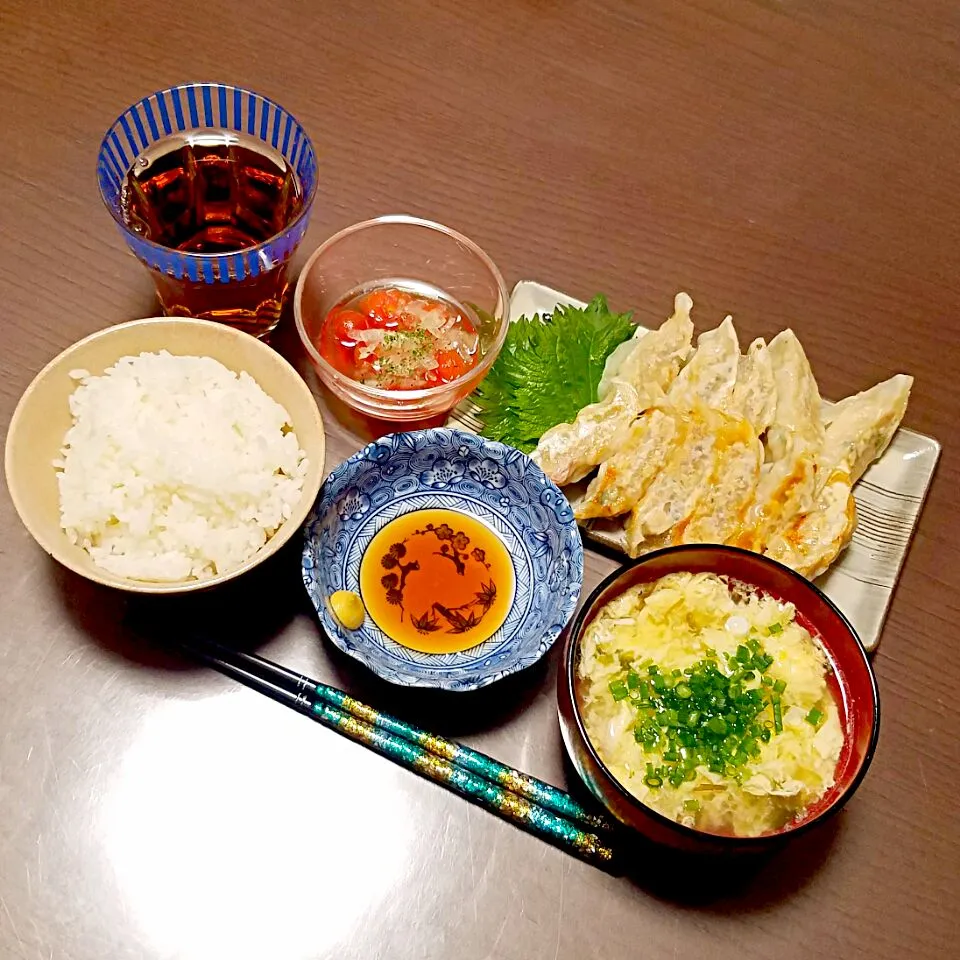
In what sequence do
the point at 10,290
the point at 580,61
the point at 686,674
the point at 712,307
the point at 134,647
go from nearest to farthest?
the point at 686,674 → the point at 134,647 → the point at 10,290 → the point at 712,307 → the point at 580,61

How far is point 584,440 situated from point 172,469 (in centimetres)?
81

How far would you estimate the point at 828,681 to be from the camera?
5.84ft

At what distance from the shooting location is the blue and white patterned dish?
6.08 ft

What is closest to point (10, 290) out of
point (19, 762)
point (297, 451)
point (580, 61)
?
point (297, 451)

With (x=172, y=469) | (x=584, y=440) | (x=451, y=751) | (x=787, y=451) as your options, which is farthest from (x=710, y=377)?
(x=172, y=469)

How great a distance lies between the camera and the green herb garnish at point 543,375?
7.09 ft

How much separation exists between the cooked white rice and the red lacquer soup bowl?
61 cm

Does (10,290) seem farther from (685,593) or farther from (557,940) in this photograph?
(557,940)

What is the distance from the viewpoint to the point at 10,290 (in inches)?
87.1

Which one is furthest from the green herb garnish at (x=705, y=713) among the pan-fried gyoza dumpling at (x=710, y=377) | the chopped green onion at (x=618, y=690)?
the pan-fried gyoza dumpling at (x=710, y=377)

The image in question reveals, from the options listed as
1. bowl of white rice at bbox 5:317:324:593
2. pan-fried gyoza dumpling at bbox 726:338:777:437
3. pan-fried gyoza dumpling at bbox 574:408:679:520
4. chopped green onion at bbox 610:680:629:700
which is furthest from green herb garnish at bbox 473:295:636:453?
chopped green onion at bbox 610:680:629:700

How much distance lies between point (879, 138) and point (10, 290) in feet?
7.19

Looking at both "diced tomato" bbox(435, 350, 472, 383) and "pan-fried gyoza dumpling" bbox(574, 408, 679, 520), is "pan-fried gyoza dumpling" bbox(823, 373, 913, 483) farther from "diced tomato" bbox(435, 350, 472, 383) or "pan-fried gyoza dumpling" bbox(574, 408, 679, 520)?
"diced tomato" bbox(435, 350, 472, 383)

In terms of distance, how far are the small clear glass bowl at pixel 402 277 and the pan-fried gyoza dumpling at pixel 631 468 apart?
1.07 feet
